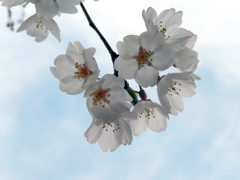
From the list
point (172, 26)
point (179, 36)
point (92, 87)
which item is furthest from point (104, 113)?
point (172, 26)

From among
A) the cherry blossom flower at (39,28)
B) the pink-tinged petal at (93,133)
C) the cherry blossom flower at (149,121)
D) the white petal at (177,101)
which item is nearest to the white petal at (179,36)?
the white petal at (177,101)

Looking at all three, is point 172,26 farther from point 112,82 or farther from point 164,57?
point 112,82

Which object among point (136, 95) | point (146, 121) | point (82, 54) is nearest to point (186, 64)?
point (136, 95)

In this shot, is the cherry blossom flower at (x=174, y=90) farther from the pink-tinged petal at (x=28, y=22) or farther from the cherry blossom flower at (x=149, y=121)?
the pink-tinged petal at (x=28, y=22)

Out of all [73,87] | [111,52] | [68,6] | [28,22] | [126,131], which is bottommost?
[126,131]

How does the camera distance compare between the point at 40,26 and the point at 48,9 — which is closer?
the point at 48,9

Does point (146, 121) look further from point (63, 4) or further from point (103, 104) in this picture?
point (63, 4)
